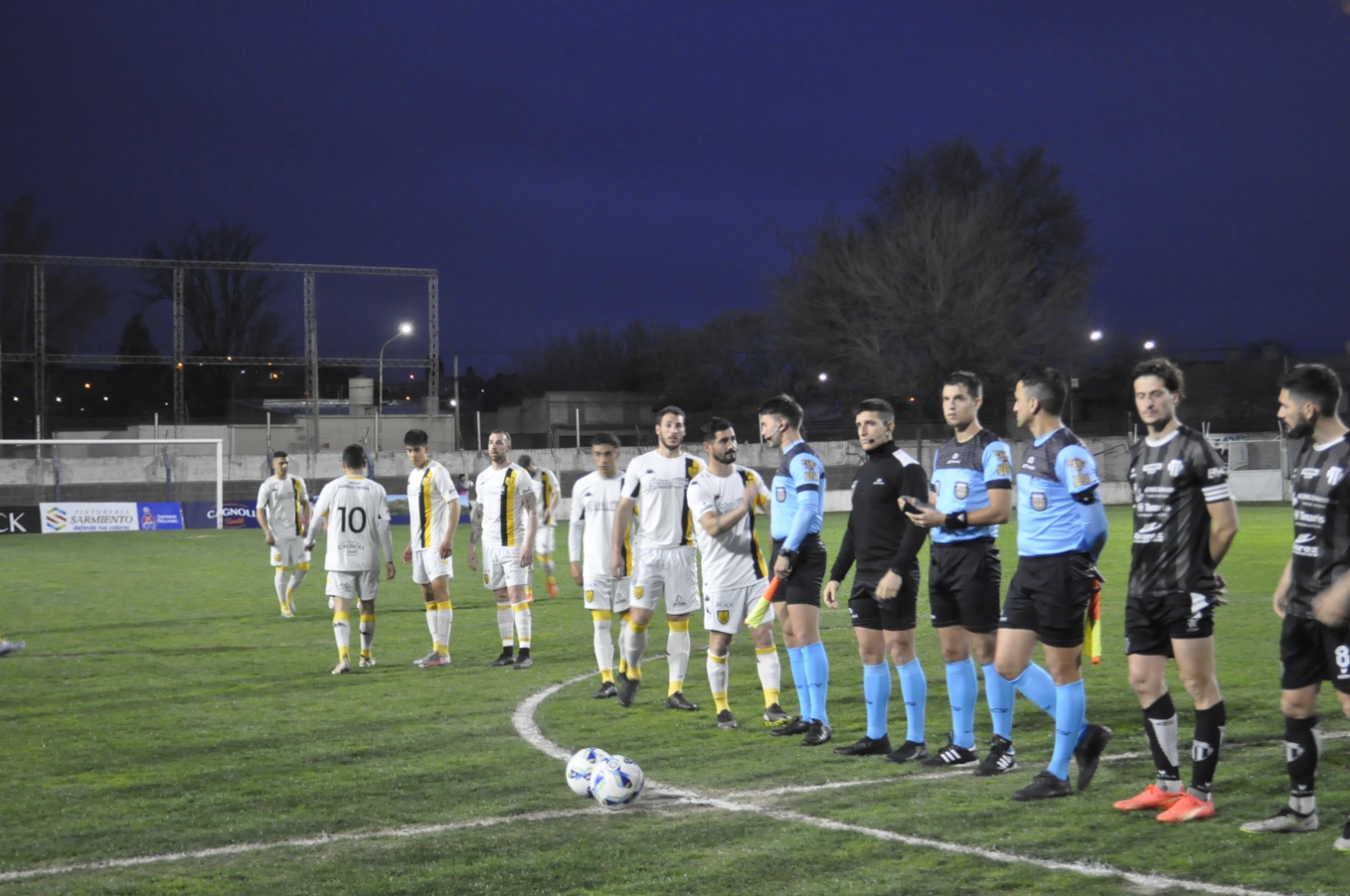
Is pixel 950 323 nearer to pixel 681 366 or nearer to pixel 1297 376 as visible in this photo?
pixel 681 366

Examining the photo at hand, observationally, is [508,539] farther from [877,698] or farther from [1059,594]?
[1059,594]

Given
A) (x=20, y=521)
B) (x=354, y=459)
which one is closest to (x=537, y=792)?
(x=354, y=459)

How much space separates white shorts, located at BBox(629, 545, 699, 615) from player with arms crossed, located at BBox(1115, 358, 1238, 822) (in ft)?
12.2

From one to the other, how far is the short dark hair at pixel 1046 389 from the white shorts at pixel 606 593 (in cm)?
446

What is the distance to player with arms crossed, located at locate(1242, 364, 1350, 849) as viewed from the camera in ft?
17.2

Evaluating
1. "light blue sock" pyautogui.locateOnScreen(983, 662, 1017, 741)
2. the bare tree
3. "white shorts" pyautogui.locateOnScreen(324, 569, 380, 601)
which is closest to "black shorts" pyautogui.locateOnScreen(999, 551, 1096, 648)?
"light blue sock" pyautogui.locateOnScreen(983, 662, 1017, 741)

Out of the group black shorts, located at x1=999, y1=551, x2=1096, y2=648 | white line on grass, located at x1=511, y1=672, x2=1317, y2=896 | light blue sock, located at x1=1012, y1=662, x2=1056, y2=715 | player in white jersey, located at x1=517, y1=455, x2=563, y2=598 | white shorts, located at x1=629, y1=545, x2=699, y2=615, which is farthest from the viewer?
player in white jersey, located at x1=517, y1=455, x2=563, y2=598

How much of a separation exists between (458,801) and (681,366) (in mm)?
59630

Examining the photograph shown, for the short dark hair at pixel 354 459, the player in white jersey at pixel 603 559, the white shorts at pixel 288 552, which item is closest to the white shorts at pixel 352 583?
the short dark hair at pixel 354 459

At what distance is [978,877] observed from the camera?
192 inches

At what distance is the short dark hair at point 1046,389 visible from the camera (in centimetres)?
622

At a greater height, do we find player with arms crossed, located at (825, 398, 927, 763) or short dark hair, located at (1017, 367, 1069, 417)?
short dark hair, located at (1017, 367, 1069, 417)

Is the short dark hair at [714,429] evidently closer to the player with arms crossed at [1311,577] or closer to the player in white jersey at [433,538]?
the player in white jersey at [433,538]

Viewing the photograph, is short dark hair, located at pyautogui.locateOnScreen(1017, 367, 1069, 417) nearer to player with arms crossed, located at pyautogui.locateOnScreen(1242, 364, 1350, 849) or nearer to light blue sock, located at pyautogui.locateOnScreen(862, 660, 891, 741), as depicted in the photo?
player with arms crossed, located at pyautogui.locateOnScreen(1242, 364, 1350, 849)
